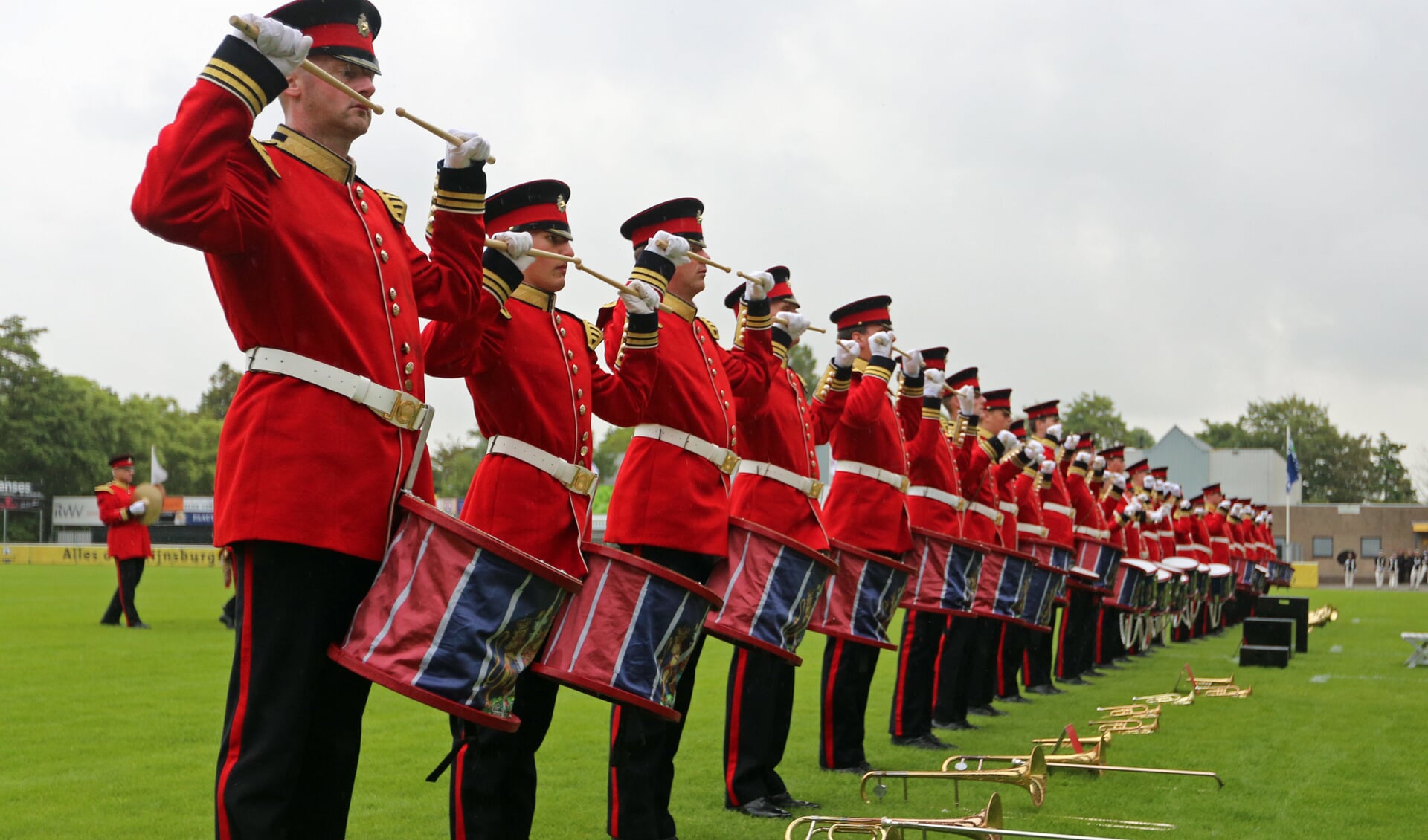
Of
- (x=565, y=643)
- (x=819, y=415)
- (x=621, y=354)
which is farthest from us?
(x=819, y=415)

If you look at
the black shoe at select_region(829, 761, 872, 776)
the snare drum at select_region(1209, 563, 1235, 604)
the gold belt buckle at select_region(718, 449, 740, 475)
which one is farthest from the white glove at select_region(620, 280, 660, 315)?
the snare drum at select_region(1209, 563, 1235, 604)

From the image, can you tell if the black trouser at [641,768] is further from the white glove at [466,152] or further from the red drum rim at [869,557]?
the white glove at [466,152]

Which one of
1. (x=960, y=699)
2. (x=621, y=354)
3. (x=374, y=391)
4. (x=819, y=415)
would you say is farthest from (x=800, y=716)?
(x=374, y=391)

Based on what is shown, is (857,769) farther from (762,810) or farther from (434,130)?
(434,130)

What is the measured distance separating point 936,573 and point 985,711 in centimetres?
256

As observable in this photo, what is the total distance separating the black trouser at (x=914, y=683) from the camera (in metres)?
8.32

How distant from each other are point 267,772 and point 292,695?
17cm

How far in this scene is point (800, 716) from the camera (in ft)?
31.6

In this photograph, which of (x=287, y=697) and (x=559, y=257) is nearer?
(x=287, y=697)

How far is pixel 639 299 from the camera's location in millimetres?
4902

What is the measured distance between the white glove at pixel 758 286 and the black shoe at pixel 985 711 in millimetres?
4955

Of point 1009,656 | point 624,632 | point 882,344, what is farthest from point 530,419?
point 1009,656

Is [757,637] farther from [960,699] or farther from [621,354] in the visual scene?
[960,699]

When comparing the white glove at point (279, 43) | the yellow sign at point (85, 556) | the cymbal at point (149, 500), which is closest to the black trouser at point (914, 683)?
the white glove at point (279, 43)
